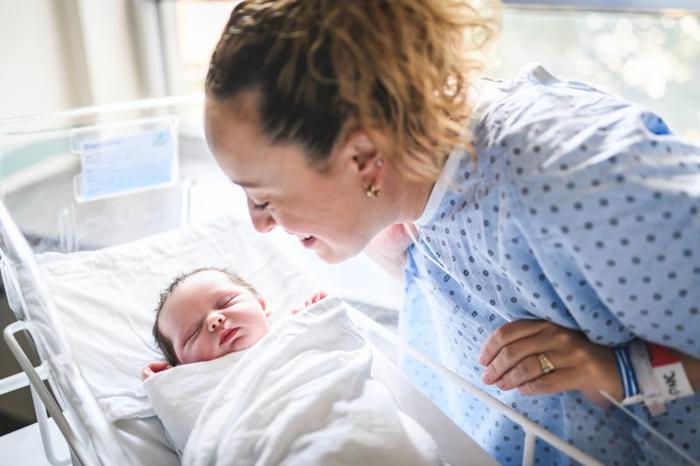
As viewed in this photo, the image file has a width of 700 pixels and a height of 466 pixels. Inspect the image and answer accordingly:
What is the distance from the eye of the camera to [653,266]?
0.75m

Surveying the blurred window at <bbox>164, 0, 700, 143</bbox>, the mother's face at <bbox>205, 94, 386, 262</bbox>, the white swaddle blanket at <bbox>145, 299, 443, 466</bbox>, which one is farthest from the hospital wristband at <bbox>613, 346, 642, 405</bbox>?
the blurred window at <bbox>164, 0, 700, 143</bbox>

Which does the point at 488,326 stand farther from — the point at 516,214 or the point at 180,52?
the point at 180,52

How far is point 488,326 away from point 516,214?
272 mm

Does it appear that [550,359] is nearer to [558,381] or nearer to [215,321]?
[558,381]

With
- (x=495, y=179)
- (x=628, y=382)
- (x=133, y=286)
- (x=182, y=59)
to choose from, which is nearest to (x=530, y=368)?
(x=628, y=382)

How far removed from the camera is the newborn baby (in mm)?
1188

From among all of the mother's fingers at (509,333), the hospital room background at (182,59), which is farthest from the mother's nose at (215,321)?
the mother's fingers at (509,333)

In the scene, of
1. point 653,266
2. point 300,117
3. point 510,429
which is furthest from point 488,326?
point 300,117

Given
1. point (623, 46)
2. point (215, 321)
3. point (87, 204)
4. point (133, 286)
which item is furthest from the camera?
point (623, 46)

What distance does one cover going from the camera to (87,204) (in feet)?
5.91

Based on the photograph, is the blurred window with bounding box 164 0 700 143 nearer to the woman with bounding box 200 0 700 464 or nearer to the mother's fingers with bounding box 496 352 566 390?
the woman with bounding box 200 0 700 464

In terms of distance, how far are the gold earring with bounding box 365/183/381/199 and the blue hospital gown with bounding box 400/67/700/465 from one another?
0.09 m

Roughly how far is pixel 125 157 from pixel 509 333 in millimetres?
1116

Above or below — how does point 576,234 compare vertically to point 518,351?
above
